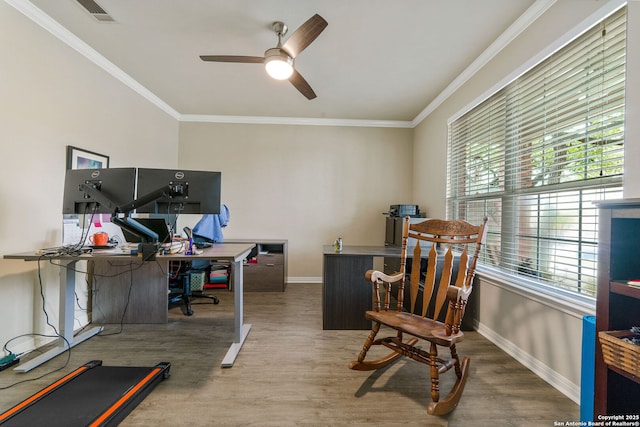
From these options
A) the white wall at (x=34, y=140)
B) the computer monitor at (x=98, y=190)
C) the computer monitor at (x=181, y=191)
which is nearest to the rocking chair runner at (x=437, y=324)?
the computer monitor at (x=181, y=191)

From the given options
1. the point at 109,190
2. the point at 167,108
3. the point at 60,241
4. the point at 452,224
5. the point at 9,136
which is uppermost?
the point at 167,108

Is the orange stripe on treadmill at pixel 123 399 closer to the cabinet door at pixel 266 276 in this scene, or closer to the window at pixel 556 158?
the cabinet door at pixel 266 276

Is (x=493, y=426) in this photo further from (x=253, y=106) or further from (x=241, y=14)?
(x=253, y=106)

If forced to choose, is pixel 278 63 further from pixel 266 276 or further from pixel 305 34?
pixel 266 276

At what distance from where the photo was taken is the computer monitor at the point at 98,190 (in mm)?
1833

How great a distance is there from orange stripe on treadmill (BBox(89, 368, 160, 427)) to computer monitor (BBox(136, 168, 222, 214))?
1100 millimetres

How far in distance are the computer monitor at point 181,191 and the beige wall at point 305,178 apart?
7.71 feet

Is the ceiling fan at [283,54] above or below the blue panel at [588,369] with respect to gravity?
above

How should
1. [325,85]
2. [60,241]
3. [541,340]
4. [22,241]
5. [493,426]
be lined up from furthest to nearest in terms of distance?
[325,85] → [60,241] → [22,241] → [541,340] → [493,426]

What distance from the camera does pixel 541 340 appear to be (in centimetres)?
184

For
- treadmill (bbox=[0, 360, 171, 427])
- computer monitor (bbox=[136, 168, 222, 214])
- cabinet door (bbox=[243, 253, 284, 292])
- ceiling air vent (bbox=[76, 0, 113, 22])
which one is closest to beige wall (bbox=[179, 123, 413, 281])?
cabinet door (bbox=[243, 253, 284, 292])

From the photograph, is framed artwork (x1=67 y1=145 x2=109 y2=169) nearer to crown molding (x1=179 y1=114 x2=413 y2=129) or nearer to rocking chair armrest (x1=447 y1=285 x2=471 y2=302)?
crown molding (x1=179 y1=114 x2=413 y2=129)

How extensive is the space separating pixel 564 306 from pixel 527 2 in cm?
211

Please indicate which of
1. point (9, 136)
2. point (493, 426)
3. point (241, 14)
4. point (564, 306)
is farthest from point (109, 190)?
point (564, 306)
